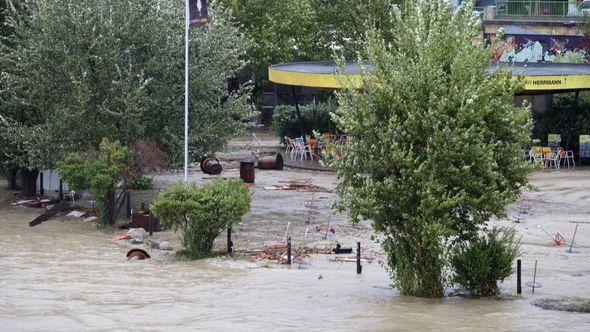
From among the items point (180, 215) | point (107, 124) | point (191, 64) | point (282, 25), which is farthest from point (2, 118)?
point (282, 25)

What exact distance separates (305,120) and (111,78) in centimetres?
1571

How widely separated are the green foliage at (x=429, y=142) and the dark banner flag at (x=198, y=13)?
9937mm

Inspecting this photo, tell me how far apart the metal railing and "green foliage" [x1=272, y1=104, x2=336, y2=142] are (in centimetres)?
2141

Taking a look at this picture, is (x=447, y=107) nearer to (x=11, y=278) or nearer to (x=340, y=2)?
(x=11, y=278)

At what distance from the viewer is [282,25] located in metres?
50.5

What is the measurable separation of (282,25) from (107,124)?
20.0 metres

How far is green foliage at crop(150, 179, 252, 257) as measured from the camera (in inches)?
993

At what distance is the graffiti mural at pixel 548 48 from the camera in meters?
53.8

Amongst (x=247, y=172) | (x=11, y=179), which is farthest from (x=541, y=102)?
(x=11, y=179)

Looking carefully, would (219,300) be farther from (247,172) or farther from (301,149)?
(301,149)

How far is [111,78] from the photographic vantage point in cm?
3134

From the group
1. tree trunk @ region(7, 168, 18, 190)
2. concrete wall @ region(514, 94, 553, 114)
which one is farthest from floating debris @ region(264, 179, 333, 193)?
concrete wall @ region(514, 94, 553, 114)

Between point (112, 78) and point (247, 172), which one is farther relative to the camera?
point (247, 172)

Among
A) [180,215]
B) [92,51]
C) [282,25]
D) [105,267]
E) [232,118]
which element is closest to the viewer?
[105,267]
